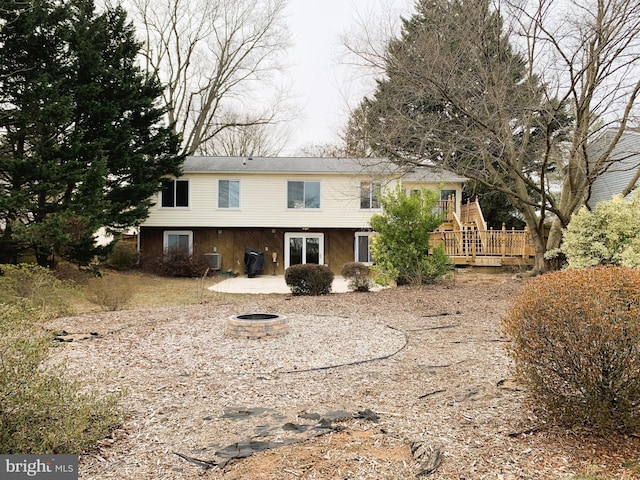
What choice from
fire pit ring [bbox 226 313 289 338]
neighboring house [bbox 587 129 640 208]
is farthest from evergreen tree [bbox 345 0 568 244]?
neighboring house [bbox 587 129 640 208]

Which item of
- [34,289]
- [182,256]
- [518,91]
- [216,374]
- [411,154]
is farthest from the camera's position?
[182,256]

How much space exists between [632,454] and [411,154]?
9065 mm

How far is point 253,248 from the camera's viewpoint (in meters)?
21.0

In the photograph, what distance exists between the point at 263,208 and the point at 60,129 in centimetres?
873

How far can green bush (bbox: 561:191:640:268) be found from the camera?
933 cm

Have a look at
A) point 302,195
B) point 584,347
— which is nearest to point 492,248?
point 302,195

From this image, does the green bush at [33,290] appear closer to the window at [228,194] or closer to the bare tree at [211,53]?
the window at [228,194]

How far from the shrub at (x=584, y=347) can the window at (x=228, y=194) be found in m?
18.1

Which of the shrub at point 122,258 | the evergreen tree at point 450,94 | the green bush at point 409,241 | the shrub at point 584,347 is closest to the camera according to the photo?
the shrub at point 584,347

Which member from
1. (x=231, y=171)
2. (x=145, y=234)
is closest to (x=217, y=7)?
(x=231, y=171)

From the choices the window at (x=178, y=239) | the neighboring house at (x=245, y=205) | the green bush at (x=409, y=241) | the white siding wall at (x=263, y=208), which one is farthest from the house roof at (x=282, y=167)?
the green bush at (x=409, y=241)

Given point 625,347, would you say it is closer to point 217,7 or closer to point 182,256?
point 182,256

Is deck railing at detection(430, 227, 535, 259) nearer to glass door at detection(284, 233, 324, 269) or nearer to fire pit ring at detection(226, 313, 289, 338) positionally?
glass door at detection(284, 233, 324, 269)

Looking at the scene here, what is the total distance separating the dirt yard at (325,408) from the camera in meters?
2.80
